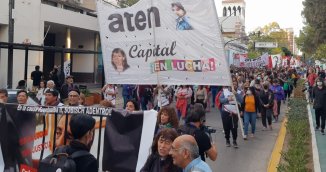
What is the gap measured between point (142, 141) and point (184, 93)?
7982 millimetres

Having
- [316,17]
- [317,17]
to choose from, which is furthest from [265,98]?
[316,17]

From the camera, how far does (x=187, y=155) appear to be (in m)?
3.45

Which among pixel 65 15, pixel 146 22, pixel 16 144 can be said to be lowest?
pixel 16 144

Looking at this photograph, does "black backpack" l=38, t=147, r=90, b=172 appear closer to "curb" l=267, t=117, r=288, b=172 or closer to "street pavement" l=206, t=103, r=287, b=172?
"street pavement" l=206, t=103, r=287, b=172

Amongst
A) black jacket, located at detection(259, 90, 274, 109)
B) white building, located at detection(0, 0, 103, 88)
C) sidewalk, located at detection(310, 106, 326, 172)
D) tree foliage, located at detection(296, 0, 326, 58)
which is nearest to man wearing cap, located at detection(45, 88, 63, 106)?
sidewalk, located at detection(310, 106, 326, 172)

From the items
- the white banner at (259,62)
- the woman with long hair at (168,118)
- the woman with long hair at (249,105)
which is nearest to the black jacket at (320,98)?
the woman with long hair at (249,105)

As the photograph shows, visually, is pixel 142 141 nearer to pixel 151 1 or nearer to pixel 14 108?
pixel 14 108

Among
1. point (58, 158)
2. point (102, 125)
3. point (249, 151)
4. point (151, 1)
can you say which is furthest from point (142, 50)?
point (58, 158)

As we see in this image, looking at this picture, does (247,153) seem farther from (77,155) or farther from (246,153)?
(77,155)

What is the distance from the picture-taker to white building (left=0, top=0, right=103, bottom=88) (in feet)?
80.5

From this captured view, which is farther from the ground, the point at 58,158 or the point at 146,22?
the point at 146,22

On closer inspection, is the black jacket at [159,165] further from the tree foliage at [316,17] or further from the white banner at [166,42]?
the tree foliage at [316,17]

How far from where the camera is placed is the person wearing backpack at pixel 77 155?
3.35 m

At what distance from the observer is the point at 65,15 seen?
2986 cm
